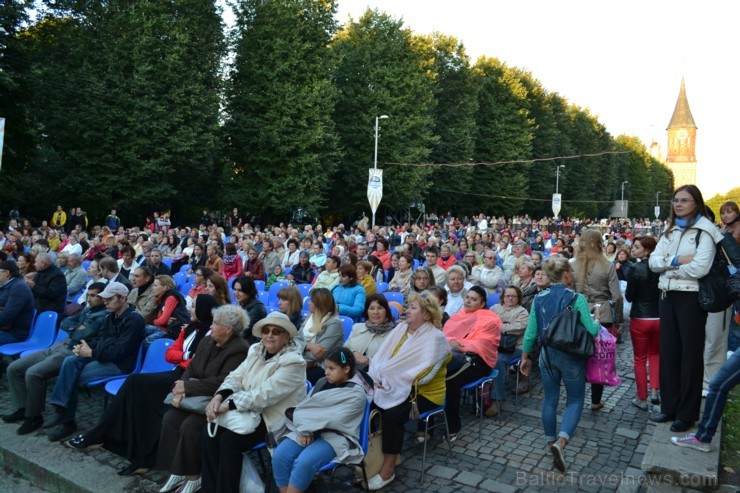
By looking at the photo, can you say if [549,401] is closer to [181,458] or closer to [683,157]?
[181,458]

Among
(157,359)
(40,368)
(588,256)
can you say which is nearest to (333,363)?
(157,359)

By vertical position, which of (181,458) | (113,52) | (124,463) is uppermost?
(113,52)

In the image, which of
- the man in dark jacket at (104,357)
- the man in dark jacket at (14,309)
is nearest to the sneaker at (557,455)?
the man in dark jacket at (104,357)

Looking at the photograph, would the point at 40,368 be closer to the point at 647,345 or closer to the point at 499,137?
the point at 647,345

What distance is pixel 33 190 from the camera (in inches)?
881

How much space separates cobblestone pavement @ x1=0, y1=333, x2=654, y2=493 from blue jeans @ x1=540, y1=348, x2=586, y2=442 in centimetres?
33

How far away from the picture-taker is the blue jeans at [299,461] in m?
3.52

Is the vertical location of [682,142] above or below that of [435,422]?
above

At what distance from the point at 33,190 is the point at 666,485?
24657 millimetres

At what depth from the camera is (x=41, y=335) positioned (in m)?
6.51

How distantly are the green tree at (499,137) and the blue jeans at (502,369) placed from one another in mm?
37618

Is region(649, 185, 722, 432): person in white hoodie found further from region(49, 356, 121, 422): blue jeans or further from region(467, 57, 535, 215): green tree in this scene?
region(467, 57, 535, 215): green tree

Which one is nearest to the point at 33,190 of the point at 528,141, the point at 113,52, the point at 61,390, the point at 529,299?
the point at 113,52

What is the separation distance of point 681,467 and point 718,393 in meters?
0.55
